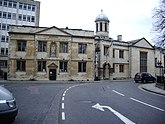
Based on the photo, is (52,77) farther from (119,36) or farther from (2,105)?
(2,105)

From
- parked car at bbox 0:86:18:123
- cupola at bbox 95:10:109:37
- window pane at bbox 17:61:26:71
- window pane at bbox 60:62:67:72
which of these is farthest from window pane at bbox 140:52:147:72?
parked car at bbox 0:86:18:123

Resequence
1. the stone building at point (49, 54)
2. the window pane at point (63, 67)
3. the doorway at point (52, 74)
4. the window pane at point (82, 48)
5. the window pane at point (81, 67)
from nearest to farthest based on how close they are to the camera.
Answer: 1. the stone building at point (49, 54)
2. the doorway at point (52, 74)
3. the window pane at point (63, 67)
4. the window pane at point (81, 67)
5. the window pane at point (82, 48)

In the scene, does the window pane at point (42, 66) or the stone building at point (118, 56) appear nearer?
the window pane at point (42, 66)

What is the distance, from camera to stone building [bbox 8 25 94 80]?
41.0m

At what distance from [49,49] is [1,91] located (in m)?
35.2

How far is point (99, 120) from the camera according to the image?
823 cm

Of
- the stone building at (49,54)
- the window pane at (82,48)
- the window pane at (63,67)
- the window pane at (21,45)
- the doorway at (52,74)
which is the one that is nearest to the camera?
the stone building at (49,54)

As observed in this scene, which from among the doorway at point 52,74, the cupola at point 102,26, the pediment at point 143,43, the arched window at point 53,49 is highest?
the cupola at point 102,26

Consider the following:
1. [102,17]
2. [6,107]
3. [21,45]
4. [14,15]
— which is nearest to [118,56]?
[102,17]

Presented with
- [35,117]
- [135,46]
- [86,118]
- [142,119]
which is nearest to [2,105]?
[35,117]

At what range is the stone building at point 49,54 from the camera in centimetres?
4100

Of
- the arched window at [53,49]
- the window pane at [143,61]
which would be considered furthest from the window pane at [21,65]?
the window pane at [143,61]

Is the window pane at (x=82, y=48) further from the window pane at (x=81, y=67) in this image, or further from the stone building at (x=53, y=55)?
the window pane at (x=81, y=67)

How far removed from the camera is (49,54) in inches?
1666
